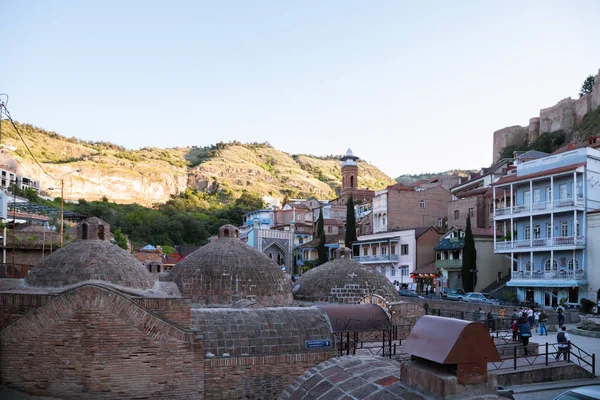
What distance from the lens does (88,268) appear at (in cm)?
1631

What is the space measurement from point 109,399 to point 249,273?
8.39 metres

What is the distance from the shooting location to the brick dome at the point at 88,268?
16109 millimetres

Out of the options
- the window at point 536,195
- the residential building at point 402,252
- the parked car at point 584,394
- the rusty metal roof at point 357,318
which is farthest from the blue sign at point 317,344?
the residential building at point 402,252

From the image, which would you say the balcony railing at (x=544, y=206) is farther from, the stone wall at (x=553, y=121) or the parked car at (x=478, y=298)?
the stone wall at (x=553, y=121)

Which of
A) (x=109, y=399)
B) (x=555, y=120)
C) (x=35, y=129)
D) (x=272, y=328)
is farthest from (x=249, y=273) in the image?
(x=35, y=129)

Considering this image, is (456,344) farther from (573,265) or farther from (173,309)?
(573,265)

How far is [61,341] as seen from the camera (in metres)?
13.3

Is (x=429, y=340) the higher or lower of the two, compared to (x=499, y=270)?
higher

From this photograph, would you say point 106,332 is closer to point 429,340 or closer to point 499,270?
point 429,340

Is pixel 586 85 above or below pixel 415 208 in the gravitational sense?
above

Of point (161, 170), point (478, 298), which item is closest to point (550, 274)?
point (478, 298)

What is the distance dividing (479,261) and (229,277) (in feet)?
96.3

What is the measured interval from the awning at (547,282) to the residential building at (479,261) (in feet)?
15.2

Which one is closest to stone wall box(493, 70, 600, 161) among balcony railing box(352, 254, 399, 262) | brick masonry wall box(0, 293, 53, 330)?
balcony railing box(352, 254, 399, 262)
